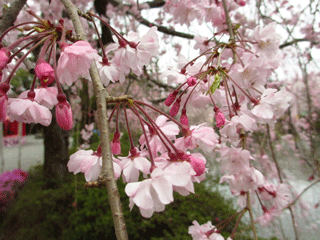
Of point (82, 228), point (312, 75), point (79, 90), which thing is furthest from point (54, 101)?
point (312, 75)

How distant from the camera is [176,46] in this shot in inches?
169

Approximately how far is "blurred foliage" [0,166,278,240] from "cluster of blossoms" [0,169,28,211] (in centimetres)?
17

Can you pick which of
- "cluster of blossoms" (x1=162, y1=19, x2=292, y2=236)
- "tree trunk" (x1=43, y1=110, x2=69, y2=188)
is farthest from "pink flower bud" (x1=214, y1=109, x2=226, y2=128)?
"tree trunk" (x1=43, y1=110, x2=69, y2=188)

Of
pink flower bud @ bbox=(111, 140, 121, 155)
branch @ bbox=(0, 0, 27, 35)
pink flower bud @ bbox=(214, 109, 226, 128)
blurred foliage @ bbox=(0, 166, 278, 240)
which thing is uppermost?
branch @ bbox=(0, 0, 27, 35)

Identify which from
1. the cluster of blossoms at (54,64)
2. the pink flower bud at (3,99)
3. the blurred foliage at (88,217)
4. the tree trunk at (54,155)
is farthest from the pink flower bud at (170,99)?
the tree trunk at (54,155)

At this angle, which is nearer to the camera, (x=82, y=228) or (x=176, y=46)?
→ (x=82, y=228)

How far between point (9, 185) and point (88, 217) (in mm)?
2113

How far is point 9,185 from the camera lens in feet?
13.4

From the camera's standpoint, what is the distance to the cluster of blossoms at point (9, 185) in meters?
3.71

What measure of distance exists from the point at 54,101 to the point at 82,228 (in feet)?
8.83

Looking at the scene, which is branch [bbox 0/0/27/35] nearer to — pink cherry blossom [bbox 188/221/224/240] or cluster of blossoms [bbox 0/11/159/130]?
cluster of blossoms [bbox 0/11/159/130]

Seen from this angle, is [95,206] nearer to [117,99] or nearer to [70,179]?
[70,179]

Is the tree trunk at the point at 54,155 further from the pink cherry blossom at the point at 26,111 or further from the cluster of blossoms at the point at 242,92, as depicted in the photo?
the pink cherry blossom at the point at 26,111

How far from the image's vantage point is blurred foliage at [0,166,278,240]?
279 centimetres
